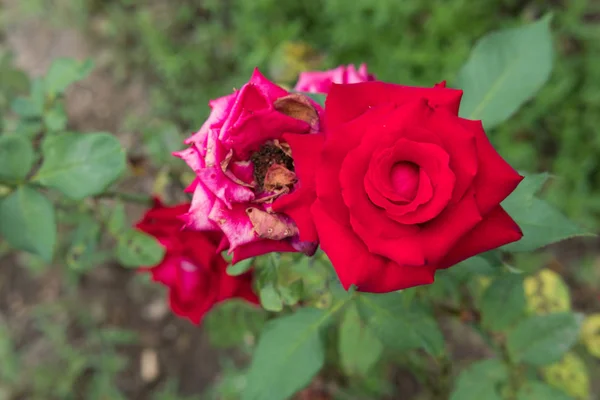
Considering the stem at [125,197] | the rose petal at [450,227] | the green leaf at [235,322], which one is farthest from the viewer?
the green leaf at [235,322]

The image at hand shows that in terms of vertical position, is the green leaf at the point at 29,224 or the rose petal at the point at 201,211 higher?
the rose petal at the point at 201,211

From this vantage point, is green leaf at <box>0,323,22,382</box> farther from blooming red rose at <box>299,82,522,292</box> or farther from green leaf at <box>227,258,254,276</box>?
blooming red rose at <box>299,82,522,292</box>

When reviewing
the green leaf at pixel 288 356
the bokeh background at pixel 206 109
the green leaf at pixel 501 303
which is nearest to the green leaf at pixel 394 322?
the green leaf at pixel 288 356

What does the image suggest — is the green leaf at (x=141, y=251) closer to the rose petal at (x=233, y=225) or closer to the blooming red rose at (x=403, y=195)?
the rose petal at (x=233, y=225)

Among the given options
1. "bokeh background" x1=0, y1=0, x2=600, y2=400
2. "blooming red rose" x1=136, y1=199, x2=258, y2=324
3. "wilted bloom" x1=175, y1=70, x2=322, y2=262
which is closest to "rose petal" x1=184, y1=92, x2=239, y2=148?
"wilted bloom" x1=175, y1=70, x2=322, y2=262

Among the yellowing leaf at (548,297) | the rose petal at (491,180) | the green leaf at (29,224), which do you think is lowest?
the yellowing leaf at (548,297)
